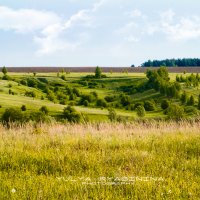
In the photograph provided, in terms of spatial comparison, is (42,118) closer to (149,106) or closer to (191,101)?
(191,101)

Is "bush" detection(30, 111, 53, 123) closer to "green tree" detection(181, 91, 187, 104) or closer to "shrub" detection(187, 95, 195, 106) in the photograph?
"shrub" detection(187, 95, 195, 106)

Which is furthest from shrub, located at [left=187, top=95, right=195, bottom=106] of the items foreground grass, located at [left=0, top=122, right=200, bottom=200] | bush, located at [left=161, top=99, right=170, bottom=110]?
foreground grass, located at [left=0, top=122, right=200, bottom=200]

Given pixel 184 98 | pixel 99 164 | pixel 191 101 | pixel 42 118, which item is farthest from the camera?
pixel 184 98

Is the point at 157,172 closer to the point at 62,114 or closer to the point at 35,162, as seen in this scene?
the point at 35,162

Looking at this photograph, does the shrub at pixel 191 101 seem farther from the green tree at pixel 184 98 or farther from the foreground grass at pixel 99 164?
the foreground grass at pixel 99 164

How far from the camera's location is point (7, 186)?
8438 mm

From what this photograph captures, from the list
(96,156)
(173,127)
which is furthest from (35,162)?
(173,127)

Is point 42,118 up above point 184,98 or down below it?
above

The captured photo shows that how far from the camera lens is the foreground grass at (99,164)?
8.04 metres

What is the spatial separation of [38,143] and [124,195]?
5.16m

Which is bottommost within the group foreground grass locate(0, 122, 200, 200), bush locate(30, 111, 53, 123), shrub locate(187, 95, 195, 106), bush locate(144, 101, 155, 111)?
bush locate(144, 101, 155, 111)

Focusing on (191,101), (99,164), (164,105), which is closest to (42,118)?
(99,164)

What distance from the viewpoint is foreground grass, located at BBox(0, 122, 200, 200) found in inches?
316

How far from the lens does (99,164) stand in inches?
396
